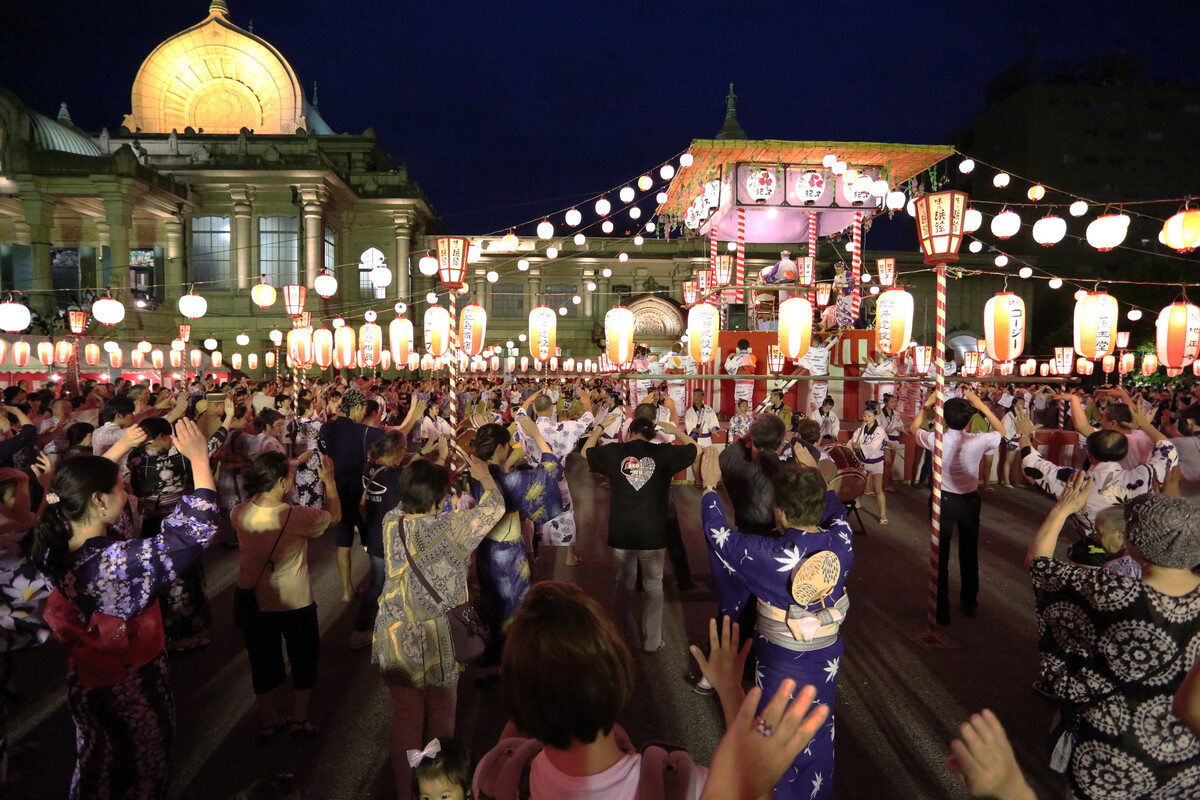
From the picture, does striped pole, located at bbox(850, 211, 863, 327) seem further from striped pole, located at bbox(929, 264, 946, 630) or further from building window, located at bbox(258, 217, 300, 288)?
building window, located at bbox(258, 217, 300, 288)

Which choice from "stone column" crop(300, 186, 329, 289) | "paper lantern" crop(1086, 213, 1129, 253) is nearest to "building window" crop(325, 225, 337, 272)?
"stone column" crop(300, 186, 329, 289)

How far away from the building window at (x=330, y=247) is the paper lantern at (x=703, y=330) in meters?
24.7

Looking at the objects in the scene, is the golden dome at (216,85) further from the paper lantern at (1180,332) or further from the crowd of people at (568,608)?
the paper lantern at (1180,332)

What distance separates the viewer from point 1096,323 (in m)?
8.92

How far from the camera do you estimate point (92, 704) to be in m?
2.45

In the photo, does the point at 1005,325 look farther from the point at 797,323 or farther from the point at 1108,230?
the point at 797,323

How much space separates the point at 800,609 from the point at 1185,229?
10.2m

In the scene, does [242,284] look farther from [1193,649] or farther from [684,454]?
[1193,649]

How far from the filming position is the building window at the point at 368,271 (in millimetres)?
34281

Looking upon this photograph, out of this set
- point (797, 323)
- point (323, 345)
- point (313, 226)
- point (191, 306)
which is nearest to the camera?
point (797, 323)

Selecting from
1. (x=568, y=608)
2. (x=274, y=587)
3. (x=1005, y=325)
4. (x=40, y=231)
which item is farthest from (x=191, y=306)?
(x=568, y=608)

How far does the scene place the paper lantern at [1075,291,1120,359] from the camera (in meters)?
8.92

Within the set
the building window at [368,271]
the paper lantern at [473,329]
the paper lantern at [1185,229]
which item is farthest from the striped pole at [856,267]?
the building window at [368,271]

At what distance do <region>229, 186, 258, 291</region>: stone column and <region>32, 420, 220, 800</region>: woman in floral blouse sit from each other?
3137 centimetres
